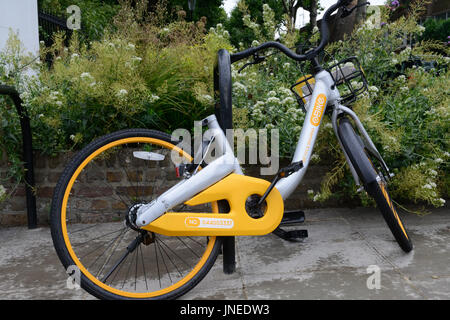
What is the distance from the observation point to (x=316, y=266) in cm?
229

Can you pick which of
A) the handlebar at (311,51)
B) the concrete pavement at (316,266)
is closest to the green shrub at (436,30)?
the concrete pavement at (316,266)

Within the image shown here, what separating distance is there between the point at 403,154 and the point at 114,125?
2222 mm

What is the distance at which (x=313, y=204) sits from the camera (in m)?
3.35

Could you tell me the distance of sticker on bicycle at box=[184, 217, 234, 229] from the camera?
6.31 feet

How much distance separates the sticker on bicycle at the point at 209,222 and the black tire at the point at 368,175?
0.80 metres

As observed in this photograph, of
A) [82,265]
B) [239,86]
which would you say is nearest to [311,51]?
[239,86]

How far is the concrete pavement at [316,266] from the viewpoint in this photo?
2.00 m

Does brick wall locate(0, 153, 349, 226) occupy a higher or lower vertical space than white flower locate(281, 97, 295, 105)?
lower

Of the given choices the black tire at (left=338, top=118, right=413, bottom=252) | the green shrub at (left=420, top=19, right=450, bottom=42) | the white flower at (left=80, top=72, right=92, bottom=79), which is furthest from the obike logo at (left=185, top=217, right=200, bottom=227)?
the green shrub at (left=420, top=19, right=450, bottom=42)

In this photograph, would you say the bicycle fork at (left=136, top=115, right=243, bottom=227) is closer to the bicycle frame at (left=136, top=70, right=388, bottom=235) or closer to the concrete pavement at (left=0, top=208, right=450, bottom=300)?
the bicycle frame at (left=136, top=70, right=388, bottom=235)

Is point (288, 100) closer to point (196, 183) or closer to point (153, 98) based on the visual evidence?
point (153, 98)

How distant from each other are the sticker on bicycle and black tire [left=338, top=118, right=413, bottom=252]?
31.6 inches
